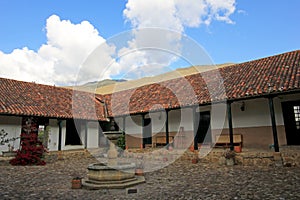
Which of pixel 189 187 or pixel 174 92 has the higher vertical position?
pixel 174 92

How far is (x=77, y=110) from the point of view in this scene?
1675 cm

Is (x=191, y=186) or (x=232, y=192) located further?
(x=191, y=186)

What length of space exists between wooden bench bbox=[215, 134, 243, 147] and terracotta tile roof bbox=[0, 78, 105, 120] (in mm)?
8565

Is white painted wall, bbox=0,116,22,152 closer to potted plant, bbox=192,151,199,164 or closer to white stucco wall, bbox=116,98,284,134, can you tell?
white stucco wall, bbox=116,98,284,134

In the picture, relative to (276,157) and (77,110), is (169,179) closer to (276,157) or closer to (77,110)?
(276,157)

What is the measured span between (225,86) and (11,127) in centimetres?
1164

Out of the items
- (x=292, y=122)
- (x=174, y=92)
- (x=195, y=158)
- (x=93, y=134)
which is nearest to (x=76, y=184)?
(x=195, y=158)

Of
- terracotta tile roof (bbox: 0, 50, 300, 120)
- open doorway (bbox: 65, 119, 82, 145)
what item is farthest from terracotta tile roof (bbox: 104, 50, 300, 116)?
open doorway (bbox: 65, 119, 82, 145)

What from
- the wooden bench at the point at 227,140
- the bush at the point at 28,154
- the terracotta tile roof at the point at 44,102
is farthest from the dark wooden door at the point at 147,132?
the bush at the point at 28,154

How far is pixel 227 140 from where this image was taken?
39.7 ft

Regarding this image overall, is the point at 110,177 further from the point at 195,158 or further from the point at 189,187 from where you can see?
the point at 195,158

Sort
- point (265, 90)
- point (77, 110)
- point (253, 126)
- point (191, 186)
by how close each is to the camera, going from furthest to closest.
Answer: point (77, 110), point (253, 126), point (265, 90), point (191, 186)

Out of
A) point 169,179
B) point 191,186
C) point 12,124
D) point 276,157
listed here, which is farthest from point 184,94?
point 12,124

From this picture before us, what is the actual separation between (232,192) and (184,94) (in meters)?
8.50
